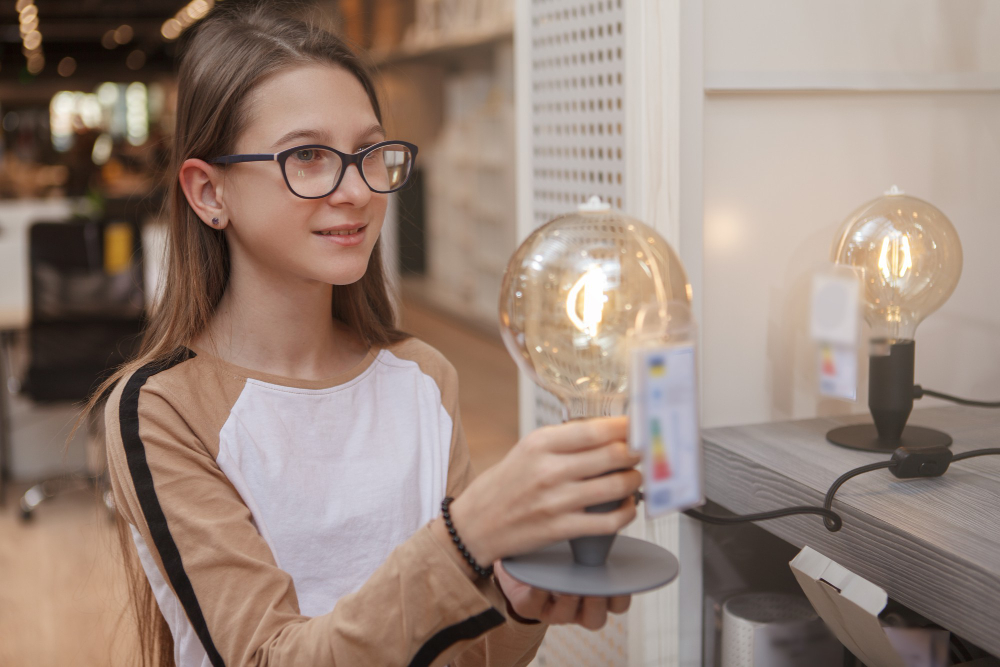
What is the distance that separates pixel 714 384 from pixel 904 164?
439 mm

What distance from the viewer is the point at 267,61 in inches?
37.9

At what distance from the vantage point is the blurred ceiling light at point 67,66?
57.3 ft

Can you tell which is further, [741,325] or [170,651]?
[741,325]

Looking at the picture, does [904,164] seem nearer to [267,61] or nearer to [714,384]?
[714,384]

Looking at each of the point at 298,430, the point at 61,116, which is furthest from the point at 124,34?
the point at 298,430

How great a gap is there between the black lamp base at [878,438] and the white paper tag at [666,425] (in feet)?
2.07

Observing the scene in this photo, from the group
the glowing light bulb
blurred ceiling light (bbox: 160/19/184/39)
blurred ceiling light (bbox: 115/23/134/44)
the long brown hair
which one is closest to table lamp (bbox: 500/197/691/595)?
the glowing light bulb

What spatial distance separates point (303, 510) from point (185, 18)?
484 inches

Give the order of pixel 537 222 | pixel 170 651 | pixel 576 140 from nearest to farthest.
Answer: pixel 170 651 < pixel 576 140 < pixel 537 222

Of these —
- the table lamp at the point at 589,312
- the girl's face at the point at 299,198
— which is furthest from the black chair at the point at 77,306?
the table lamp at the point at 589,312

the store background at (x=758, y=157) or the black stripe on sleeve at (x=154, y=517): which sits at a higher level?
the store background at (x=758, y=157)

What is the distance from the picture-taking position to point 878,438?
114cm

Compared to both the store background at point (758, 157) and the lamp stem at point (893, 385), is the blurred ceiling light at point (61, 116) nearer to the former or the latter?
the store background at point (758, 157)

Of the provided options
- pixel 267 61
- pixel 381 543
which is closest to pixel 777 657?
pixel 381 543
